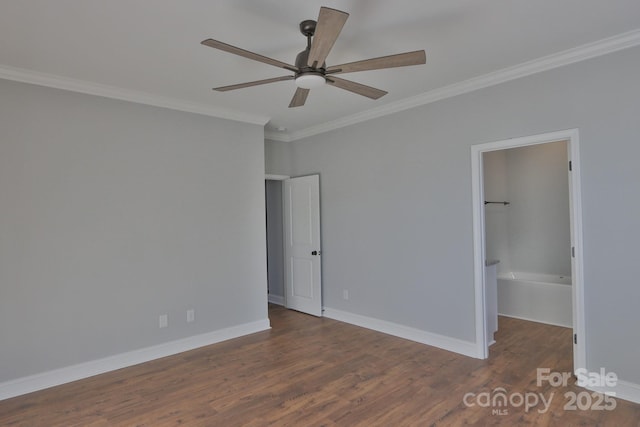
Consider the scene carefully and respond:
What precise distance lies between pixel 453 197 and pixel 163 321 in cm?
328

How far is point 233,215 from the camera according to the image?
172 inches

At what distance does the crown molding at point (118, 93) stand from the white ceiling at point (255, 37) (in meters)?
0.01

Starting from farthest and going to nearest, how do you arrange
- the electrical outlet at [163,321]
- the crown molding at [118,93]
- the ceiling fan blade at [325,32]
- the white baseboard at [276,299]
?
the white baseboard at [276,299] → the electrical outlet at [163,321] → the crown molding at [118,93] → the ceiling fan blade at [325,32]

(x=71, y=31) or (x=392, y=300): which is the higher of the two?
(x=71, y=31)

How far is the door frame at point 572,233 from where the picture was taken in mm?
2914

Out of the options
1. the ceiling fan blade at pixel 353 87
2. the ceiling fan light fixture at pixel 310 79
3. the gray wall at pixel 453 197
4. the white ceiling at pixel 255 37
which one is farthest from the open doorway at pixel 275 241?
the ceiling fan light fixture at pixel 310 79

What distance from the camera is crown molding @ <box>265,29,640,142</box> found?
8.88 feet

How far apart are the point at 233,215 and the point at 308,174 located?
143cm

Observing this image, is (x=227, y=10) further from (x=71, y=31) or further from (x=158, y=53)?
(x=71, y=31)

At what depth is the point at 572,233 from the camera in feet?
9.78

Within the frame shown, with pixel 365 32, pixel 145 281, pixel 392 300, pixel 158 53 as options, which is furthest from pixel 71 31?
pixel 392 300

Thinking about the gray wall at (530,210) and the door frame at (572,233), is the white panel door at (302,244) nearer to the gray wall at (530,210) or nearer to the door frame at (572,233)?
the door frame at (572,233)

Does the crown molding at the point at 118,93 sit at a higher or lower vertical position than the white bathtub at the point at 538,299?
higher

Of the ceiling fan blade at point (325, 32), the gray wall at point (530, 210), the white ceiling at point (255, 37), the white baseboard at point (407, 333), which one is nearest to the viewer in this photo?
the ceiling fan blade at point (325, 32)
